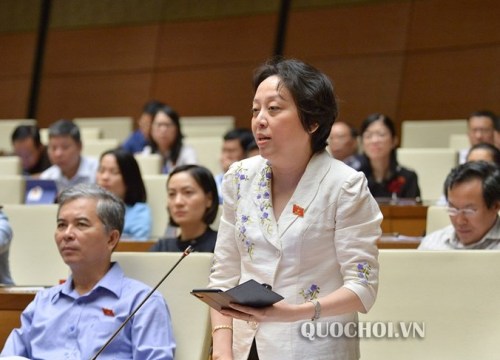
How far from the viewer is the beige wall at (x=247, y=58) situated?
727 cm

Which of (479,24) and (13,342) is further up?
(479,24)

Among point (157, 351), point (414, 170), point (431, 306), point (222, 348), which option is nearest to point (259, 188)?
point (222, 348)

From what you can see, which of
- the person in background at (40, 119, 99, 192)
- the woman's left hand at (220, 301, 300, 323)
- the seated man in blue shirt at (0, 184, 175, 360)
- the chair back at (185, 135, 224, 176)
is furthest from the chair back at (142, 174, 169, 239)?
the woman's left hand at (220, 301, 300, 323)

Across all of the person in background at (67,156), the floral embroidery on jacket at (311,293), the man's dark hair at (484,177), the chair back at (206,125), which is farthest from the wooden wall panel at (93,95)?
the floral embroidery on jacket at (311,293)

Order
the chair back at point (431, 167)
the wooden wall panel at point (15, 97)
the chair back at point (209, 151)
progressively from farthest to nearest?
the wooden wall panel at point (15, 97), the chair back at point (209, 151), the chair back at point (431, 167)

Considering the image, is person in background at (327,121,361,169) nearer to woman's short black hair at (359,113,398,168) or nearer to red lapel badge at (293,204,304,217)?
woman's short black hair at (359,113,398,168)

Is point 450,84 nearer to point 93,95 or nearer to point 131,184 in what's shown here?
point 131,184

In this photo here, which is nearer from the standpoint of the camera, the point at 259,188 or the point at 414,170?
the point at 259,188

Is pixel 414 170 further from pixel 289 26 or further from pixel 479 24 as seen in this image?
pixel 289 26

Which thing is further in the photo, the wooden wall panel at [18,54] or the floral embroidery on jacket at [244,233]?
the wooden wall panel at [18,54]

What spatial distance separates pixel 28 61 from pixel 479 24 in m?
4.39

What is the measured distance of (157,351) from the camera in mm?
2738

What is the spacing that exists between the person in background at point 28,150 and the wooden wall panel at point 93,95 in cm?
208

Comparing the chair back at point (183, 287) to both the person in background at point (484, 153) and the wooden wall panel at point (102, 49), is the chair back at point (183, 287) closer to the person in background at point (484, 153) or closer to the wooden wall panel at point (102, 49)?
the person in background at point (484, 153)
